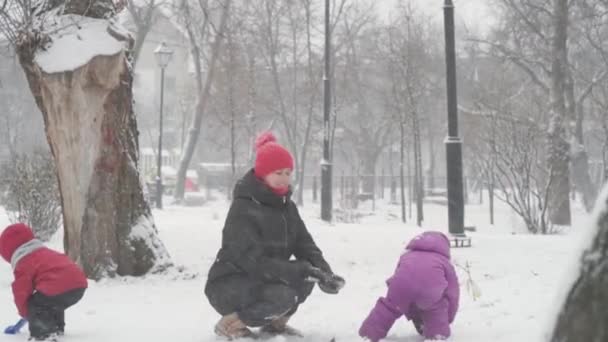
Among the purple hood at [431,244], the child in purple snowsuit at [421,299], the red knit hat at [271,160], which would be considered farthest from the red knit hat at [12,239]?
the purple hood at [431,244]

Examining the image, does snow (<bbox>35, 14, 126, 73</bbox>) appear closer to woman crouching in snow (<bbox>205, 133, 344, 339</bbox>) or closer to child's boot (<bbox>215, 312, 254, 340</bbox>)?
woman crouching in snow (<bbox>205, 133, 344, 339</bbox>)

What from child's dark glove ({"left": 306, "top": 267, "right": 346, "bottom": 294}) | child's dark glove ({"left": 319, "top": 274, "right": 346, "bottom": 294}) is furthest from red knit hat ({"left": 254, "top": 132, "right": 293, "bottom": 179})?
child's dark glove ({"left": 319, "top": 274, "right": 346, "bottom": 294})

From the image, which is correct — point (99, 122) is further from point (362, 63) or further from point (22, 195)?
point (362, 63)

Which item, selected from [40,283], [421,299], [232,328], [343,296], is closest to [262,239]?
[232,328]

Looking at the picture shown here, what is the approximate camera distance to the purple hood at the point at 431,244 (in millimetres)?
4535

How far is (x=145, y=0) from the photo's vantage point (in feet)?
75.8

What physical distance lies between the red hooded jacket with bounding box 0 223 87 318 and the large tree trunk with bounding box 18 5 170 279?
226 cm

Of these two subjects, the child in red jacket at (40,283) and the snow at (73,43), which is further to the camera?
the snow at (73,43)

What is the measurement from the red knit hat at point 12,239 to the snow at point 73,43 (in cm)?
247

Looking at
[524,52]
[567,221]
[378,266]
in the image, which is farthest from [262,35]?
[378,266]

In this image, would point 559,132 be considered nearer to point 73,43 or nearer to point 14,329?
point 73,43

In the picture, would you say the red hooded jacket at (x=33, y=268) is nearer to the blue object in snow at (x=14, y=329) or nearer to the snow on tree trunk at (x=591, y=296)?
the blue object in snow at (x=14, y=329)

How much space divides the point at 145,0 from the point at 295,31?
10.5 metres

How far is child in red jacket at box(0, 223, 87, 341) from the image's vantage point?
14.8 ft
